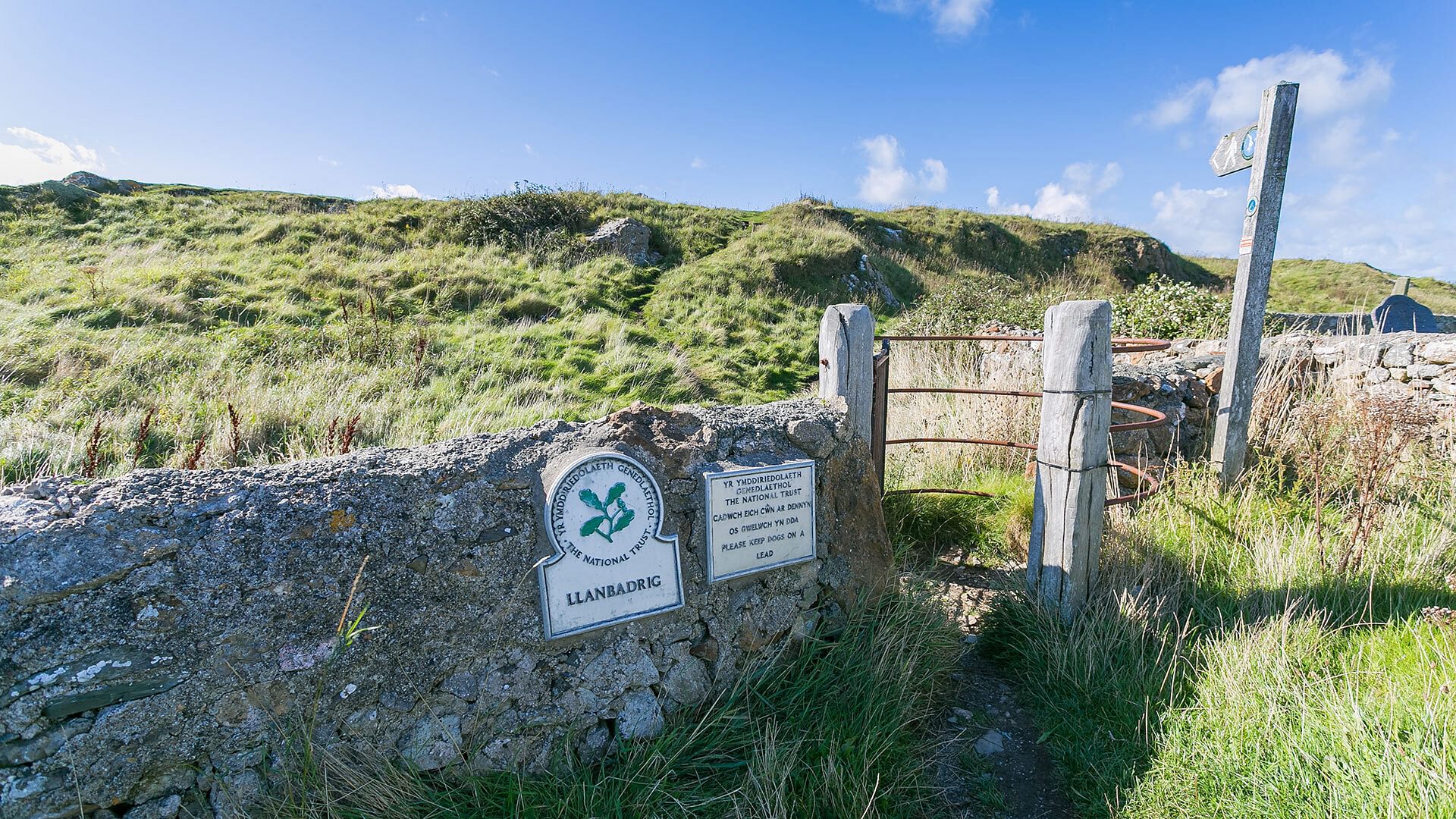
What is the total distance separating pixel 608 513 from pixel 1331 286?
108ft

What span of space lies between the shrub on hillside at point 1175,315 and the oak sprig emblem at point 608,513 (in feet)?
31.8

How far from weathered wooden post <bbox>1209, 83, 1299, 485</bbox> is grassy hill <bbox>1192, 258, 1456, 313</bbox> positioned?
1998cm

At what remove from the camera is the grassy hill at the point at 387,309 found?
19.6ft

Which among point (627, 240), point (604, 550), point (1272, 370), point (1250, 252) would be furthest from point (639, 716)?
point (627, 240)

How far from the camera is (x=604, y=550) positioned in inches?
99.0

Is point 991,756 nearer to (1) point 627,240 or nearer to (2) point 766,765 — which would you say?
(2) point 766,765

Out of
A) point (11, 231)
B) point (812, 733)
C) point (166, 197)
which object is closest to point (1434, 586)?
point (812, 733)

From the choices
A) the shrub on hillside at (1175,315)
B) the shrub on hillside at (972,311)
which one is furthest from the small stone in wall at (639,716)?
the shrub on hillside at (972,311)

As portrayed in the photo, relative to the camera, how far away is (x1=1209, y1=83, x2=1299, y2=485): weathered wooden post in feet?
15.6

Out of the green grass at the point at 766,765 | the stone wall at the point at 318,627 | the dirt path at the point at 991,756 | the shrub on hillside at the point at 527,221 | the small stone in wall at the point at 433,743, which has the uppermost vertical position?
the shrub on hillside at the point at 527,221

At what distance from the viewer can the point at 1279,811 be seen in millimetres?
2230

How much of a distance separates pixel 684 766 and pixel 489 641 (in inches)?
34.6

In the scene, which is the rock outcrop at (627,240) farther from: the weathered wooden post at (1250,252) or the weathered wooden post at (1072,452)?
the weathered wooden post at (1072,452)

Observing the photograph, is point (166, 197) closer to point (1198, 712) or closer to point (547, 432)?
point (547, 432)
